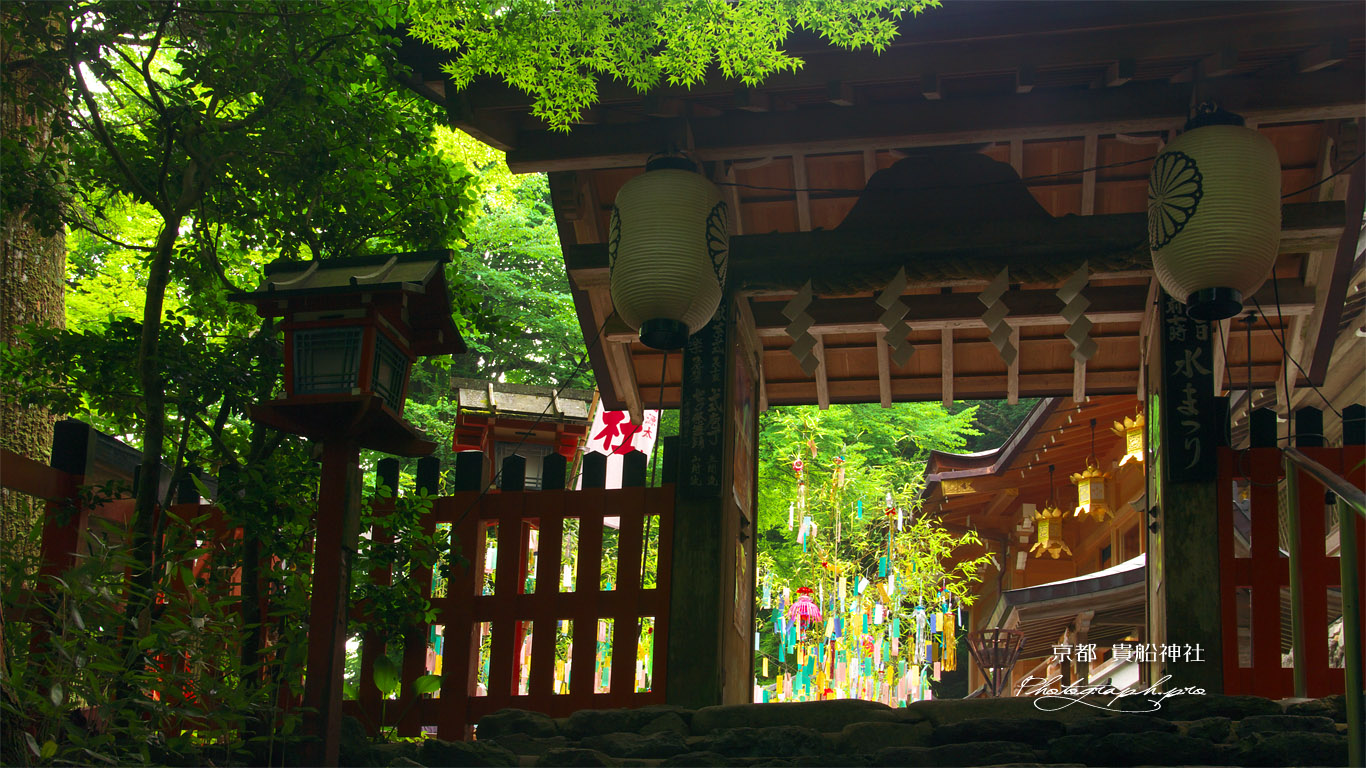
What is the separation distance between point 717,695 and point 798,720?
117 cm

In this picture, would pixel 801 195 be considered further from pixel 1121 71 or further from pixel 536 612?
pixel 536 612

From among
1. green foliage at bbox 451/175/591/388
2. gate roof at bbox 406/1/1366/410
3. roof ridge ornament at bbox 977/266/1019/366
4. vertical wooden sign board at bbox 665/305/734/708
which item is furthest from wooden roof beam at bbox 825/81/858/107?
green foliage at bbox 451/175/591/388

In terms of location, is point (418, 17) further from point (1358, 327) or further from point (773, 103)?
point (1358, 327)

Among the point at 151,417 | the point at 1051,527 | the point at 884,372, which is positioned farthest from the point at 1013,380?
the point at 1051,527

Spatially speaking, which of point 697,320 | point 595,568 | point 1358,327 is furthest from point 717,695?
point 1358,327

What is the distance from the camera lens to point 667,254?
6.81 metres

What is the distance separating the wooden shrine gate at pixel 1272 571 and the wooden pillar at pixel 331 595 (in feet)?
15.0

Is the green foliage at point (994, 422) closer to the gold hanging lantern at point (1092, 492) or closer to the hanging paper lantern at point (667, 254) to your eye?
the gold hanging lantern at point (1092, 492)

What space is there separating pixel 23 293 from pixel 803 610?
10874 millimetres

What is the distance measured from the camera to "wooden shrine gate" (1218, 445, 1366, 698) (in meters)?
6.31

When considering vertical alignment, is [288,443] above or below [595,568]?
above

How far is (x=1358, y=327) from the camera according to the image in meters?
10.1

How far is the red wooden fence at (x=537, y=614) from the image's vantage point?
6965 millimetres

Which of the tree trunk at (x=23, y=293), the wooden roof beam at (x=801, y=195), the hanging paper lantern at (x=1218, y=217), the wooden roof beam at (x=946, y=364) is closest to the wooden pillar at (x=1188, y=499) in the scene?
the hanging paper lantern at (x=1218, y=217)
